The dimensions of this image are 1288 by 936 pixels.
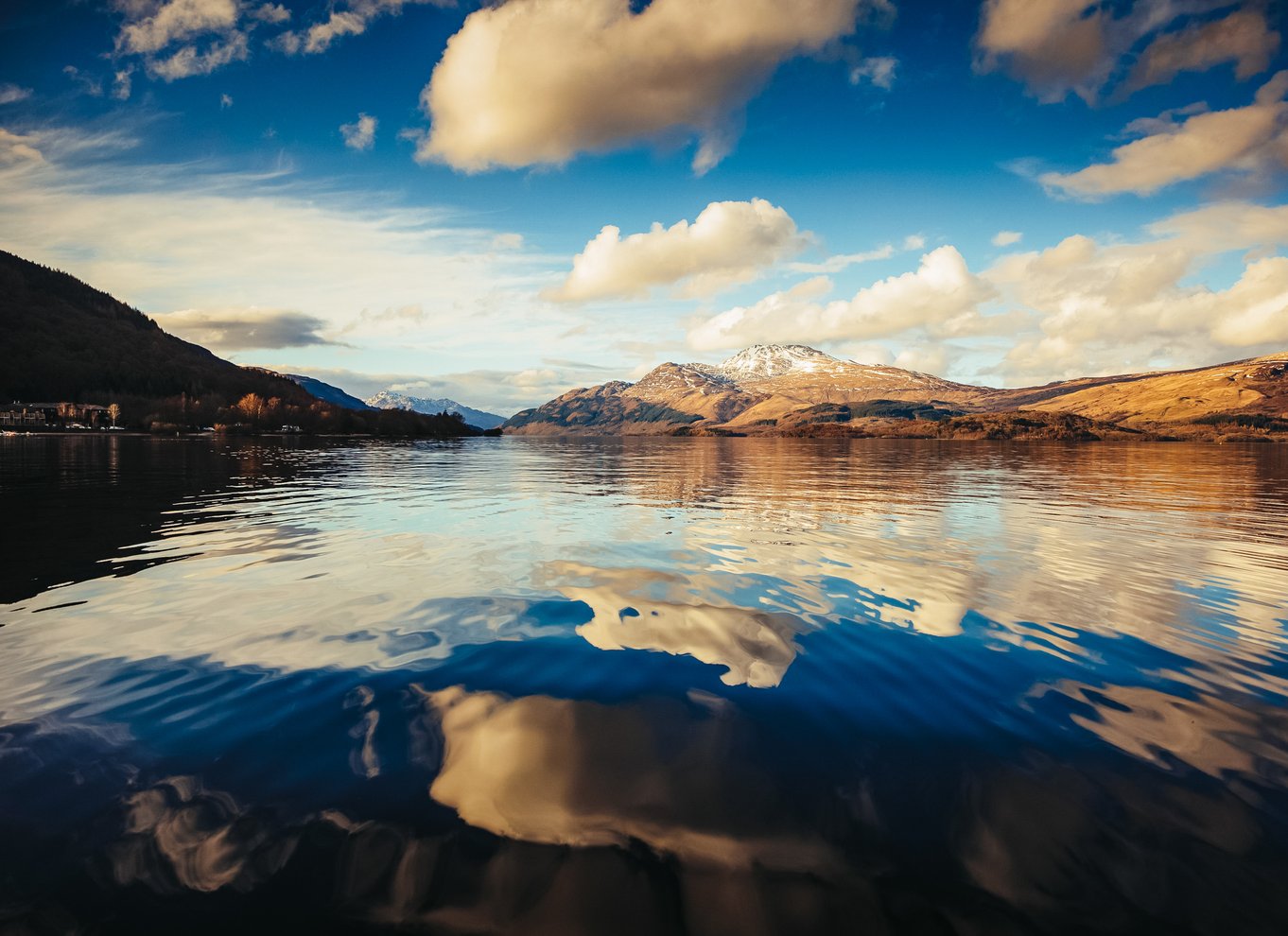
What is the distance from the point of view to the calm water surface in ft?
16.8

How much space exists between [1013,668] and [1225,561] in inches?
633

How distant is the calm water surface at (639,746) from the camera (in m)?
5.13

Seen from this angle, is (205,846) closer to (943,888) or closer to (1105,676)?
(943,888)

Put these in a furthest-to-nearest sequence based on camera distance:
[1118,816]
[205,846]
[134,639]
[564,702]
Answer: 1. [134,639]
2. [564,702]
3. [1118,816]
4. [205,846]

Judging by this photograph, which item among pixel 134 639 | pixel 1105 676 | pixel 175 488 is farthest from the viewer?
pixel 175 488

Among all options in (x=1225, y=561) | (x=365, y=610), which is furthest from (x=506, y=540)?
(x=1225, y=561)

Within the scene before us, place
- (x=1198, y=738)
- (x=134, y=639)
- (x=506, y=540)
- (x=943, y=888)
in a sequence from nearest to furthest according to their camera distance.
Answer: (x=943, y=888) → (x=1198, y=738) → (x=134, y=639) → (x=506, y=540)

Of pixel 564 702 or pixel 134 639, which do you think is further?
pixel 134 639

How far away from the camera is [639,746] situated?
772 cm

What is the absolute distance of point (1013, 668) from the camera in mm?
10422

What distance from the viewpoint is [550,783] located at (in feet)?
22.5

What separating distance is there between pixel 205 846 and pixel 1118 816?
9.54 metres

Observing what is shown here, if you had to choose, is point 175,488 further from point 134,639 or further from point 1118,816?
point 1118,816

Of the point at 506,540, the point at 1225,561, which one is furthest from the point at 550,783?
the point at 1225,561
